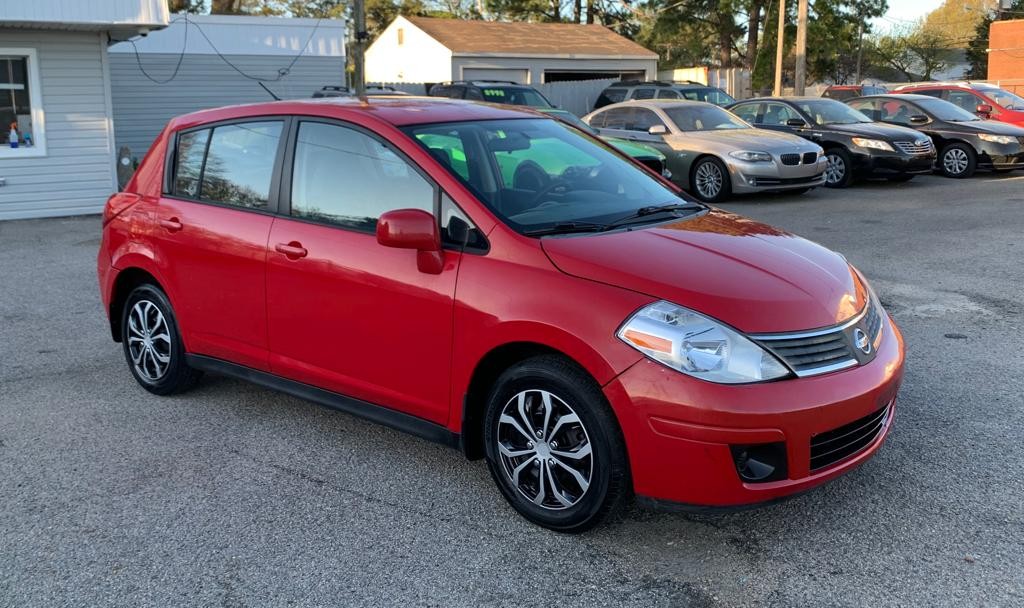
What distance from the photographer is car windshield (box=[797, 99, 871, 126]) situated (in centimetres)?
1661

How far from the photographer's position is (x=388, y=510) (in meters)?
4.04

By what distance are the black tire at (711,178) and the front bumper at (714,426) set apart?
36.0 feet

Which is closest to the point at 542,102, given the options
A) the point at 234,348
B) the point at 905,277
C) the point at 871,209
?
the point at 871,209

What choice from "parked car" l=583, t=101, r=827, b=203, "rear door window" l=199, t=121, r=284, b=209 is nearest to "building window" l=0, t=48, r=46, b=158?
"parked car" l=583, t=101, r=827, b=203

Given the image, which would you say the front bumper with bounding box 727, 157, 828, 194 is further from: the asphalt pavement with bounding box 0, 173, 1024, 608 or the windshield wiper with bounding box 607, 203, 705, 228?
the windshield wiper with bounding box 607, 203, 705, 228

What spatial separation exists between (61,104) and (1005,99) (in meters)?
18.1

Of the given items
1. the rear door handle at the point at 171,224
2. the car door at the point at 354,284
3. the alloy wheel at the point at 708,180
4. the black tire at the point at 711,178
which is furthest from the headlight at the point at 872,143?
the rear door handle at the point at 171,224

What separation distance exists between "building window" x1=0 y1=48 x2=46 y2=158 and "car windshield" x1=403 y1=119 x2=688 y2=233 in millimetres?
11916

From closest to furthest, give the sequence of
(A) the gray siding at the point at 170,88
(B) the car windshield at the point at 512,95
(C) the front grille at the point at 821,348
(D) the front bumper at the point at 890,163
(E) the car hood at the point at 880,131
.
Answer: (C) the front grille at the point at 821,348
(D) the front bumper at the point at 890,163
(E) the car hood at the point at 880,131
(B) the car windshield at the point at 512,95
(A) the gray siding at the point at 170,88

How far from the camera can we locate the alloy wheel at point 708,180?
1423cm

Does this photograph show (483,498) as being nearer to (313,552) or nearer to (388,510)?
(388,510)

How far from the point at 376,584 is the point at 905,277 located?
21.8ft

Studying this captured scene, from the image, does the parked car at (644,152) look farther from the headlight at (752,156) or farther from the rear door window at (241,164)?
the rear door window at (241,164)

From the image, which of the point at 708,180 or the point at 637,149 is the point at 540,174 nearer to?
the point at 637,149
